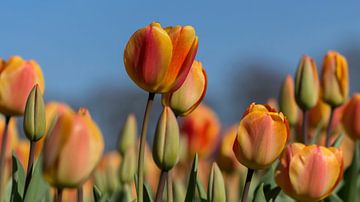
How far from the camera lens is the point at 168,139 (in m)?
1.11

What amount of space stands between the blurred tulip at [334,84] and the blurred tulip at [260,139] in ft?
2.13

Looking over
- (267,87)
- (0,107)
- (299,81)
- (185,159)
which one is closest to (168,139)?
(0,107)

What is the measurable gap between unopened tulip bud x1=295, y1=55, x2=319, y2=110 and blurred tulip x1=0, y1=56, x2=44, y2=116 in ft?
1.77

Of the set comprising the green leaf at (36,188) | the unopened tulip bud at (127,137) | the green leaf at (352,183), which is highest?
the unopened tulip bud at (127,137)

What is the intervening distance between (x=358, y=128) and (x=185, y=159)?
2.12 feet

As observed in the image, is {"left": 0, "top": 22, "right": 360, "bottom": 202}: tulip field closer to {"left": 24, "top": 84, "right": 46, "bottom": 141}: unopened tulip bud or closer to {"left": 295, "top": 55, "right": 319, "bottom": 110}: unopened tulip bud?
{"left": 24, "top": 84, "right": 46, "bottom": 141}: unopened tulip bud

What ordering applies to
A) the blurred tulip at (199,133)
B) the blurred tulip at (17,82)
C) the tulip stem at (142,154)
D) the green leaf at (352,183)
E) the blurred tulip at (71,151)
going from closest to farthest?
the blurred tulip at (71,151)
the tulip stem at (142,154)
the blurred tulip at (17,82)
the green leaf at (352,183)
the blurred tulip at (199,133)

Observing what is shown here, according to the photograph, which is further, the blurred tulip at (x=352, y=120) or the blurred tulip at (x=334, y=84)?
the blurred tulip at (x=352, y=120)

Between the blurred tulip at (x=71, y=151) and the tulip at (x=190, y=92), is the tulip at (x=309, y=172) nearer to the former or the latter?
the tulip at (x=190, y=92)

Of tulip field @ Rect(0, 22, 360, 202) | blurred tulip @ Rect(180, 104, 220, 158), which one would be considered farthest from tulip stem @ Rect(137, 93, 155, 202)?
blurred tulip @ Rect(180, 104, 220, 158)

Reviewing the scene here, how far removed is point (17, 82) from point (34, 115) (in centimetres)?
21

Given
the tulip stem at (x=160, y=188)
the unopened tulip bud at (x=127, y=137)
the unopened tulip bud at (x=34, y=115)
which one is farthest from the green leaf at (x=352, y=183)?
the unopened tulip bud at (x=34, y=115)

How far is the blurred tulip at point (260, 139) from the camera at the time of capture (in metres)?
1.10

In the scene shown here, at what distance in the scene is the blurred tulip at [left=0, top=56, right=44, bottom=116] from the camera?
1317 mm
